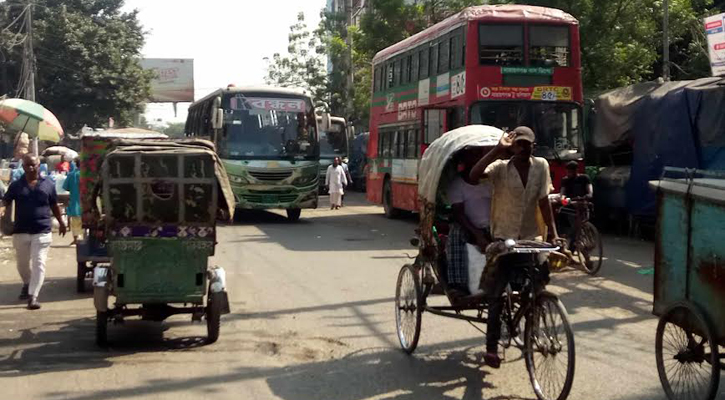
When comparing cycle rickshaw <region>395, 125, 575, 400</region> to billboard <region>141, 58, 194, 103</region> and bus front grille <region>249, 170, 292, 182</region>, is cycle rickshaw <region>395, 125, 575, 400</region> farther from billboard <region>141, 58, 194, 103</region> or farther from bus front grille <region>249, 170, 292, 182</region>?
billboard <region>141, 58, 194, 103</region>

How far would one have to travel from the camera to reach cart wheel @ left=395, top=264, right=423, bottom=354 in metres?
7.05

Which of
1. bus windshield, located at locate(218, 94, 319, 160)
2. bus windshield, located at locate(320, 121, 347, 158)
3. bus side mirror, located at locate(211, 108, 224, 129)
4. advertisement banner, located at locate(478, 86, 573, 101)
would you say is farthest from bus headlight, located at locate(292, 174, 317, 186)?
bus windshield, located at locate(320, 121, 347, 158)

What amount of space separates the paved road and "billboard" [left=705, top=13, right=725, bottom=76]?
7440 millimetres

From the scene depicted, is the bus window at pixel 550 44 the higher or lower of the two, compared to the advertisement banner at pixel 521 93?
higher

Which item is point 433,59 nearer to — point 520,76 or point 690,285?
point 520,76

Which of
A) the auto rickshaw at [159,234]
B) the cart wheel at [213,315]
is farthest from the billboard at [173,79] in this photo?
the cart wheel at [213,315]

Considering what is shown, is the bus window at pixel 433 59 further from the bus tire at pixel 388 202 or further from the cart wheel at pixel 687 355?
the cart wheel at pixel 687 355

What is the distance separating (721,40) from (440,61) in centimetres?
570

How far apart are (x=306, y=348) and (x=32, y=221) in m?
3.60

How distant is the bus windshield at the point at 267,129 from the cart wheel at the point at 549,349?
1546 cm

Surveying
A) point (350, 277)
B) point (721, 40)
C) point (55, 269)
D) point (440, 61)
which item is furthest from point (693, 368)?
point (721, 40)

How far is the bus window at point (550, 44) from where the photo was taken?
52.6 ft

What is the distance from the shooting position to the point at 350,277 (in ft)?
38.9

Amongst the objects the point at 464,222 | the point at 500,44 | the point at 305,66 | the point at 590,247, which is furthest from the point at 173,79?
the point at 464,222
